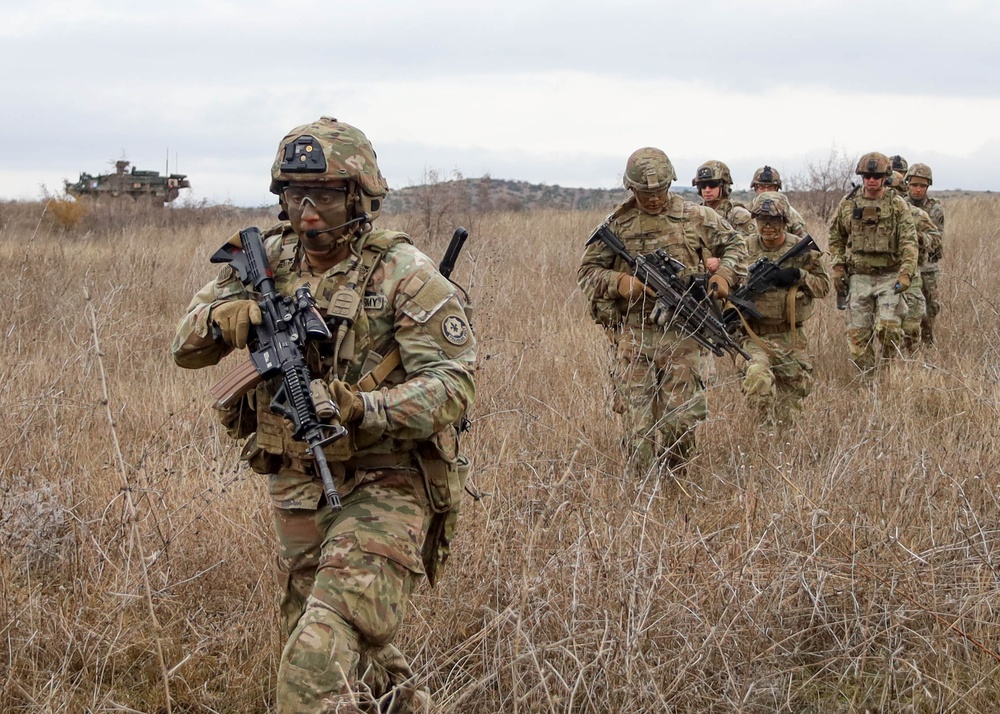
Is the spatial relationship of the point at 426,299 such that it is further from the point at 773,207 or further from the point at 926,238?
the point at 926,238

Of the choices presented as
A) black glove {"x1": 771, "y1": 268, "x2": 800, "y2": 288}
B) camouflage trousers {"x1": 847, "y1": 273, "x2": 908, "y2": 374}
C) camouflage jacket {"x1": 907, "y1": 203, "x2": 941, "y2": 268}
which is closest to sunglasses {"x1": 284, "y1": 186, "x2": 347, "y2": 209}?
black glove {"x1": 771, "y1": 268, "x2": 800, "y2": 288}

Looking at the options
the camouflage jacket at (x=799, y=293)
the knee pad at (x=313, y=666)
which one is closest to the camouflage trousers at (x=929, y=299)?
the camouflage jacket at (x=799, y=293)

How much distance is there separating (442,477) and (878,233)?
6.51m

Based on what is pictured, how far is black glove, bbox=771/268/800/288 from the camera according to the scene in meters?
7.09

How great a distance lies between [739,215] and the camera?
778cm

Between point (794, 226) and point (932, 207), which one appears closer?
point (794, 226)

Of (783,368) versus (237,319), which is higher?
(237,319)

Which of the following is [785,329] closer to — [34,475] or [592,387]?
[592,387]

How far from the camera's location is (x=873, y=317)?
8.70 m

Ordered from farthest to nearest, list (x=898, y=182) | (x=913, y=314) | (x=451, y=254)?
1. (x=898, y=182)
2. (x=913, y=314)
3. (x=451, y=254)

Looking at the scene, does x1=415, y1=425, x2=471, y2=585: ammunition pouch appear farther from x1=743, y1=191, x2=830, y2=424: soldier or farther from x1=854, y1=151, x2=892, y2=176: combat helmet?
x1=854, y1=151, x2=892, y2=176: combat helmet

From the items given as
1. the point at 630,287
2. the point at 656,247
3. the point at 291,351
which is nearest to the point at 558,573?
the point at 291,351

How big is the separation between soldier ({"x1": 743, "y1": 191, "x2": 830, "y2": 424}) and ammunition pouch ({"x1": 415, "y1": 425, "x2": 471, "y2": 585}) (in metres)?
4.19

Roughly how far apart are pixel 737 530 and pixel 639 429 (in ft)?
5.95
